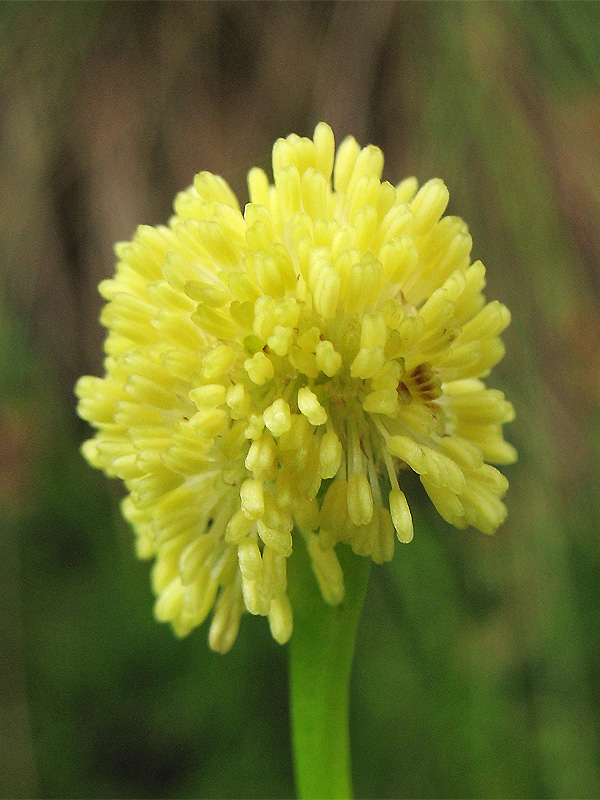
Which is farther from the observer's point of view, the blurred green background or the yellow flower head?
the blurred green background

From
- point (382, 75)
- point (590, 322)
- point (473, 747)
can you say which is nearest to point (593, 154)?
point (590, 322)

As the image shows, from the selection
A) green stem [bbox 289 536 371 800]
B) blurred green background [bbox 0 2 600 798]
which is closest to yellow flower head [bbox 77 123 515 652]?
green stem [bbox 289 536 371 800]

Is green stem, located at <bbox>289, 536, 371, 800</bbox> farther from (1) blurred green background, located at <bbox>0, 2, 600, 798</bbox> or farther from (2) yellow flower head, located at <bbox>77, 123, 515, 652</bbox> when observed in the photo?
(1) blurred green background, located at <bbox>0, 2, 600, 798</bbox>

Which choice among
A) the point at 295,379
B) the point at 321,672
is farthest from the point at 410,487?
the point at 295,379

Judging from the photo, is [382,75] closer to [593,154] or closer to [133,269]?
[593,154]

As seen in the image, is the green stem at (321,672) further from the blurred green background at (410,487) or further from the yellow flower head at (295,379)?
the blurred green background at (410,487)

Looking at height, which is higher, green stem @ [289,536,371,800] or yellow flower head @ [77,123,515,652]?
yellow flower head @ [77,123,515,652]

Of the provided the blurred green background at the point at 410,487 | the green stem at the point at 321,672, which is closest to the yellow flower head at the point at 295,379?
the green stem at the point at 321,672
